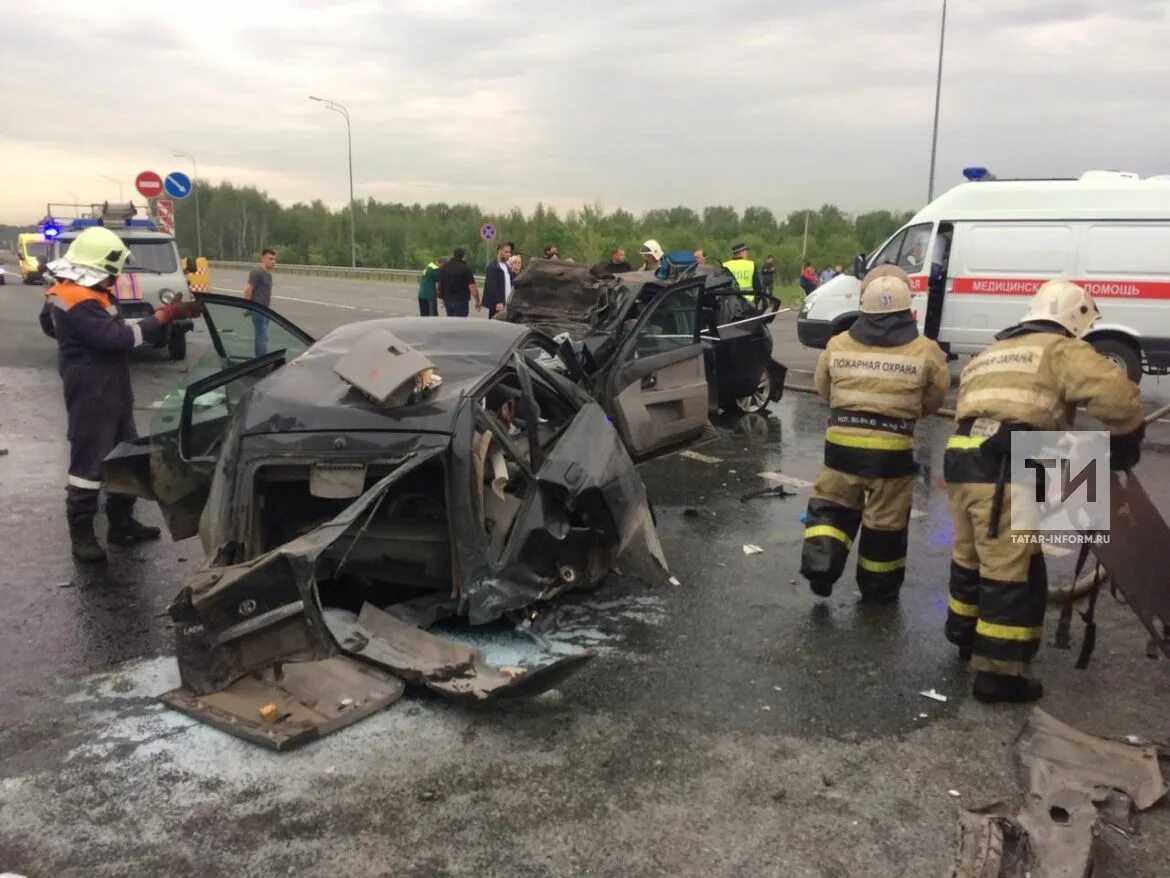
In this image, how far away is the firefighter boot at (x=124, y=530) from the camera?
18.6 feet

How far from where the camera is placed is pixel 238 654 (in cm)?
320

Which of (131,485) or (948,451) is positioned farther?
(131,485)

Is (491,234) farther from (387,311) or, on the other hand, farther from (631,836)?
(631,836)

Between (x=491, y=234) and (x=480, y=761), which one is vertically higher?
(x=491, y=234)

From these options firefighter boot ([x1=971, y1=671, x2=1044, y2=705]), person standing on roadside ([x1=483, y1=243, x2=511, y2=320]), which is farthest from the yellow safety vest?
firefighter boot ([x1=971, y1=671, x2=1044, y2=705])

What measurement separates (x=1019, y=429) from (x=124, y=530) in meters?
4.95

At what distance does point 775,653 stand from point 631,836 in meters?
1.55

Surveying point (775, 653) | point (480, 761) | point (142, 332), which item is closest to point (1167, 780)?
point (775, 653)

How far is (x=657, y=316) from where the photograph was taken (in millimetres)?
6898

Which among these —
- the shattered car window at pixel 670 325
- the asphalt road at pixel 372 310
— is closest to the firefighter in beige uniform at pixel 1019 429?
the shattered car window at pixel 670 325

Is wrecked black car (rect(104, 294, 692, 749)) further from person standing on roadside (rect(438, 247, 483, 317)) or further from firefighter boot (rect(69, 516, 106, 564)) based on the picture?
person standing on roadside (rect(438, 247, 483, 317))

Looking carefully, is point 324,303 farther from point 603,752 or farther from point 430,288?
point 603,752

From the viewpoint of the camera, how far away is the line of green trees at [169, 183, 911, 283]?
48.8 meters

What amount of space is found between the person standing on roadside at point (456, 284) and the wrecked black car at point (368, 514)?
1036cm
